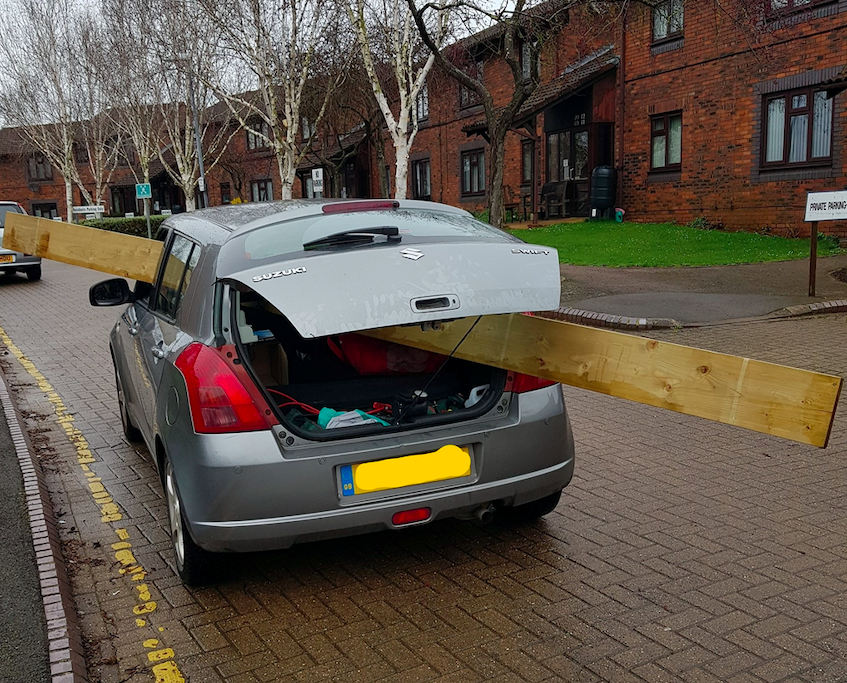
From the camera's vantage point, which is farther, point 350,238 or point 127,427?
point 127,427

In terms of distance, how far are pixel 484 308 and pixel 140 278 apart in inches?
116

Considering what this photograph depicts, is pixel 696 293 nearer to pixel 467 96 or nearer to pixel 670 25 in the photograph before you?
pixel 670 25

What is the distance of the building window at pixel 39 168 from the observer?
216 ft

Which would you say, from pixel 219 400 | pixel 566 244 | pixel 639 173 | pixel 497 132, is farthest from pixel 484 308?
pixel 639 173

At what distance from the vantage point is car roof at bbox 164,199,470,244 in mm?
4059

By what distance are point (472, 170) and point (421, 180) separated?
5023 mm

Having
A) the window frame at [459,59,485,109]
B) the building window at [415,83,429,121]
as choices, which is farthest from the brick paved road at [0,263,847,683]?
the building window at [415,83,429,121]

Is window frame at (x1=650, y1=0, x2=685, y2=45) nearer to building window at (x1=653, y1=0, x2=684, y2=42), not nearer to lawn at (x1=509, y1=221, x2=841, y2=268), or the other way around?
building window at (x1=653, y1=0, x2=684, y2=42)

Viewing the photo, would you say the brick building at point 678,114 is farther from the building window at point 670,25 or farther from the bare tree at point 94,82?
the bare tree at point 94,82

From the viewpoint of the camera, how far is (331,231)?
3834mm

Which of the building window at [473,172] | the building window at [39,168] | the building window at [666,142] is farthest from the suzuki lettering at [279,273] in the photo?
the building window at [39,168]

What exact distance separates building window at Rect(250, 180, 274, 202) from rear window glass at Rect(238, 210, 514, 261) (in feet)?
150

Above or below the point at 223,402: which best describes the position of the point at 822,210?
above

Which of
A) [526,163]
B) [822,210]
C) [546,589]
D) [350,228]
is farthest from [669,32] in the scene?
[546,589]
